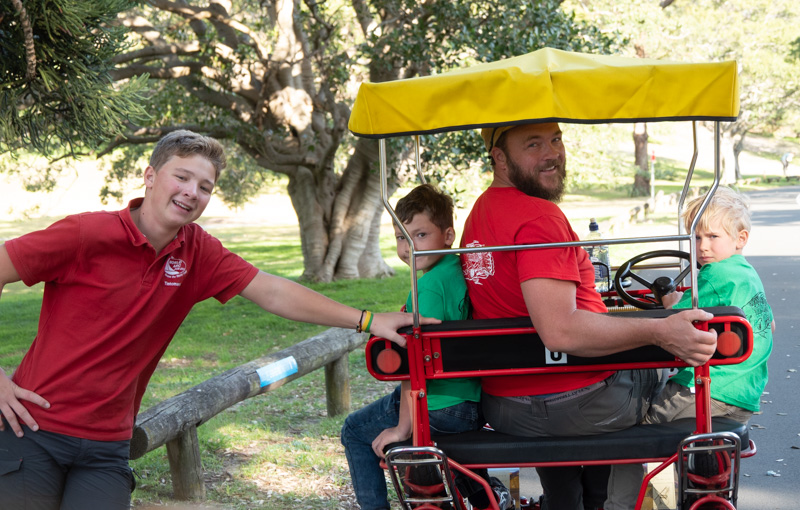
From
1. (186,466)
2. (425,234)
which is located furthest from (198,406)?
(425,234)

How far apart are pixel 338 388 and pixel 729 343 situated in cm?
460

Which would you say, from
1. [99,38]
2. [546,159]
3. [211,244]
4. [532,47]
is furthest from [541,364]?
[532,47]

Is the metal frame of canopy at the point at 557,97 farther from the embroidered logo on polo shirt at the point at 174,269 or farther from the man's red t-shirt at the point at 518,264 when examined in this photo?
the embroidered logo on polo shirt at the point at 174,269

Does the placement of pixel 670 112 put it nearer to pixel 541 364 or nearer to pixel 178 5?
pixel 541 364

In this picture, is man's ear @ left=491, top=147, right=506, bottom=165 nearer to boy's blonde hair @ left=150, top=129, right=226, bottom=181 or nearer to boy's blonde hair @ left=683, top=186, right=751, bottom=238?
boy's blonde hair @ left=683, top=186, right=751, bottom=238

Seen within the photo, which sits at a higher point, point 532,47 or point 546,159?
point 532,47

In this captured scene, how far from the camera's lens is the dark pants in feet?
10.2

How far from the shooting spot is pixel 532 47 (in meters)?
10.4

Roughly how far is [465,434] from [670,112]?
153cm

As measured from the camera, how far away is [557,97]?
3.11 meters

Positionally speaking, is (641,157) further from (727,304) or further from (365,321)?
(365,321)

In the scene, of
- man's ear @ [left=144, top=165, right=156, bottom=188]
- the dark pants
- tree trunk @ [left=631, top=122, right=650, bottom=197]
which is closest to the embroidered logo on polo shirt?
man's ear @ [left=144, top=165, right=156, bottom=188]

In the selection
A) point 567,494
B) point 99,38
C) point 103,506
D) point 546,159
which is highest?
point 99,38

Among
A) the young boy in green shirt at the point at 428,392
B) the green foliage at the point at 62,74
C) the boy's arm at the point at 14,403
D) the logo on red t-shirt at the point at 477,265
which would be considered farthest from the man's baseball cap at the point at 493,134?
the green foliage at the point at 62,74
